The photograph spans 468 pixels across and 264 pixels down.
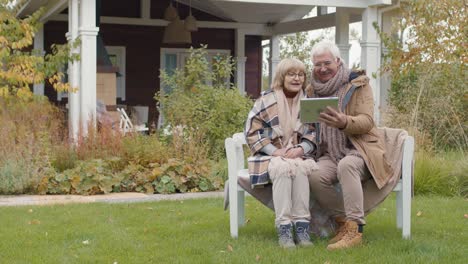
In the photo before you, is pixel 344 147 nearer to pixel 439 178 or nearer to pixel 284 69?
pixel 284 69

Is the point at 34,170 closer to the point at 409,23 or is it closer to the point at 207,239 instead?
the point at 207,239

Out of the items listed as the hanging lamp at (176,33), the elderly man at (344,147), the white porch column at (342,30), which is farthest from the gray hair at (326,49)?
the hanging lamp at (176,33)

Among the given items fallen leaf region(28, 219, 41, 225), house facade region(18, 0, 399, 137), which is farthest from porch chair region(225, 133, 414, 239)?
house facade region(18, 0, 399, 137)

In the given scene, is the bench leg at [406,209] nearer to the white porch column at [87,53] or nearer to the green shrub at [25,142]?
the green shrub at [25,142]

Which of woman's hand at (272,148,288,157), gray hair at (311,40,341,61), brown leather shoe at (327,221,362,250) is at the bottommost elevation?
brown leather shoe at (327,221,362,250)

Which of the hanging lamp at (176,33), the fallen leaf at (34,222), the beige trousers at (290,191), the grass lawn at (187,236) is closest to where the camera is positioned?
the grass lawn at (187,236)

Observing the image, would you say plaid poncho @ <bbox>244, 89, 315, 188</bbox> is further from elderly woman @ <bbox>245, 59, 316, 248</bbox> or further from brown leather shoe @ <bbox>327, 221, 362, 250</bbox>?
brown leather shoe @ <bbox>327, 221, 362, 250</bbox>

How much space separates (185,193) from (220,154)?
2.32m

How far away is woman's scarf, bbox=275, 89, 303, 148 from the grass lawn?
0.69m

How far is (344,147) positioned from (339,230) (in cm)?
57

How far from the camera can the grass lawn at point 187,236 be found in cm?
483

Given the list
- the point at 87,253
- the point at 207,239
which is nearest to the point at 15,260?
the point at 87,253

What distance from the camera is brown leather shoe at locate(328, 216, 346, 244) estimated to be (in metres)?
5.20

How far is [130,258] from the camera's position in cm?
484
